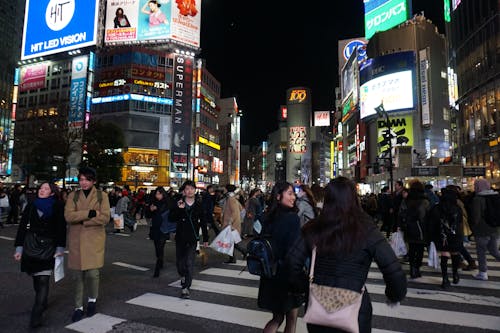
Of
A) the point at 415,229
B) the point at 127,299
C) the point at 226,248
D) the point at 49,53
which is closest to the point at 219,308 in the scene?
the point at 127,299

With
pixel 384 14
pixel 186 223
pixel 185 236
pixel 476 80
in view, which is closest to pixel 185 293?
pixel 185 236

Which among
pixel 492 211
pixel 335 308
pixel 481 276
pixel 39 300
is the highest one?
pixel 492 211

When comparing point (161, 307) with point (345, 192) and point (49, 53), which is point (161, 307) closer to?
point (345, 192)

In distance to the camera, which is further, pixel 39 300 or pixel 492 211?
pixel 492 211

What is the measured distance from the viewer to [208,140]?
82.4 meters

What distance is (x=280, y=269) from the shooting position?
3354 millimetres

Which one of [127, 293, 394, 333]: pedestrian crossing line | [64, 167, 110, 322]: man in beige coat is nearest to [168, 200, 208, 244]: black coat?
[127, 293, 394, 333]: pedestrian crossing line

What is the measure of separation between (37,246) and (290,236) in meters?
3.19

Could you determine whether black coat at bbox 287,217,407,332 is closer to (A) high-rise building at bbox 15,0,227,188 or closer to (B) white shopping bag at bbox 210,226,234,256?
(B) white shopping bag at bbox 210,226,234,256

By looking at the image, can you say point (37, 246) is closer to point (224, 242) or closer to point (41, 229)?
point (41, 229)

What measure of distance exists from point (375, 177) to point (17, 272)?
4602 cm

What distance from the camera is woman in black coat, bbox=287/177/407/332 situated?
2270mm

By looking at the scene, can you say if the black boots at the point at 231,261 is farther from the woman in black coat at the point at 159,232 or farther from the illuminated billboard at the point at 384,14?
the illuminated billboard at the point at 384,14

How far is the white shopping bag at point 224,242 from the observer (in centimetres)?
756
